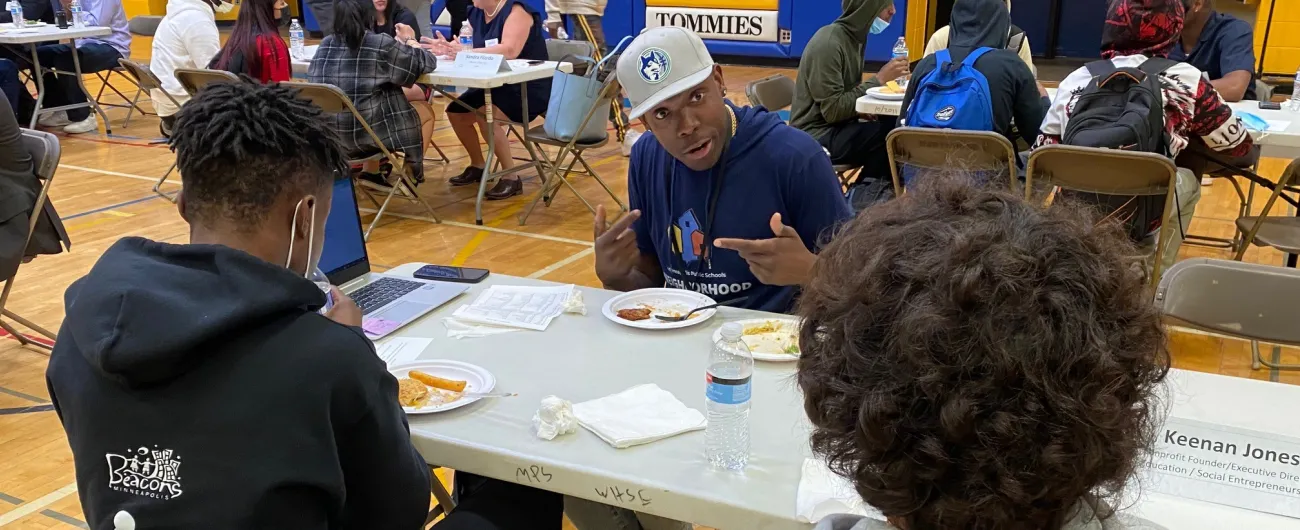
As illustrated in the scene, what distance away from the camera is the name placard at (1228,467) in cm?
130

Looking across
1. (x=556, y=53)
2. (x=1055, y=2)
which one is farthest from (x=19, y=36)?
(x=1055, y=2)

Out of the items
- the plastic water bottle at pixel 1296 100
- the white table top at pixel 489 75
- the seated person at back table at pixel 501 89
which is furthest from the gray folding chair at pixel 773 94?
the plastic water bottle at pixel 1296 100

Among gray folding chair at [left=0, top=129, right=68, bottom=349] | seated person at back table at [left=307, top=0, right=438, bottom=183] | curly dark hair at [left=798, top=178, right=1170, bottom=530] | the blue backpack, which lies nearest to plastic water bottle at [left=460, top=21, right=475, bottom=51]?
seated person at back table at [left=307, top=0, right=438, bottom=183]

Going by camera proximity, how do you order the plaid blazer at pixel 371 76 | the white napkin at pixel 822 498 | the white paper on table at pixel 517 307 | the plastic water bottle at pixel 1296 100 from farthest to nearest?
the plaid blazer at pixel 371 76 → the plastic water bottle at pixel 1296 100 → the white paper on table at pixel 517 307 → the white napkin at pixel 822 498

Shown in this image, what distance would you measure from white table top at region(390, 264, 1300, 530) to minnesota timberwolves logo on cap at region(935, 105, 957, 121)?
2.26m

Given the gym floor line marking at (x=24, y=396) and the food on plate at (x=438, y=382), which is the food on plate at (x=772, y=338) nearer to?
the food on plate at (x=438, y=382)

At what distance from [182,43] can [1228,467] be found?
20.2 feet

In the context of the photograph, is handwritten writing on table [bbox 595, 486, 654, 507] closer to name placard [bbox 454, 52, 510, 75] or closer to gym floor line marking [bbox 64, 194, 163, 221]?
name placard [bbox 454, 52, 510, 75]

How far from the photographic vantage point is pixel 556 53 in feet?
21.8

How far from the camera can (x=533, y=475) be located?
152 cm

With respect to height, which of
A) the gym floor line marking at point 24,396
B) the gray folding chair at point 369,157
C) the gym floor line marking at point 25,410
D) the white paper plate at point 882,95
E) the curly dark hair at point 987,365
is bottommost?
the gym floor line marking at point 24,396

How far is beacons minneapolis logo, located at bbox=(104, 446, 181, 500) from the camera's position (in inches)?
48.9

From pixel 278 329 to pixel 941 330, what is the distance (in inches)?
35.2

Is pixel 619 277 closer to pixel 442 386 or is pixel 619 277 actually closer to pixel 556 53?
pixel 442 386
